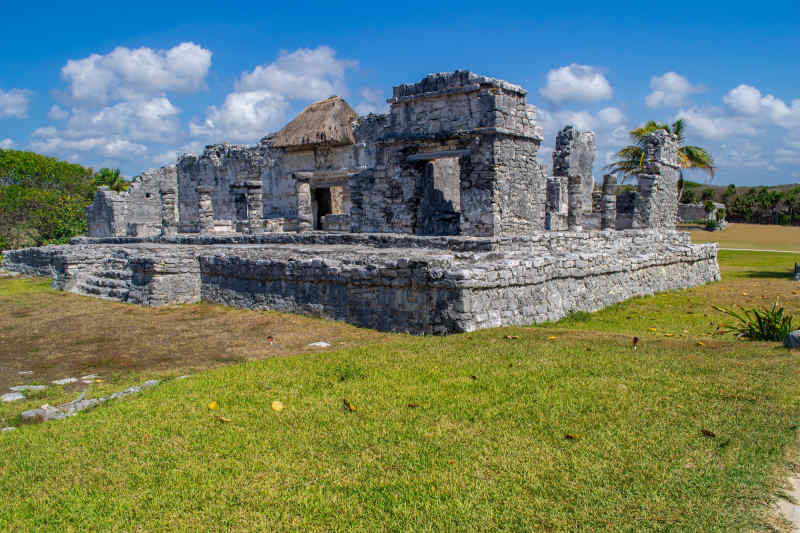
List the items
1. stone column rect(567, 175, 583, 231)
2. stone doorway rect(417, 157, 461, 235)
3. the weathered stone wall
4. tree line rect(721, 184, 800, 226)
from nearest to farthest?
stone doorway rect(417, 157, 461, 235)
stone column rect(567, 175, 583, 231)
the weathered stone wall
tree line rect(721, 184, 800, 226)

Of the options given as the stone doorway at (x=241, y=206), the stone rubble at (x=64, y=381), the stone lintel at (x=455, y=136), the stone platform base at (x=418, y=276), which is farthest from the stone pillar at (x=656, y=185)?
the stone rubble at (x=64, y=381)

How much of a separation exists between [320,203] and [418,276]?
1876 cm

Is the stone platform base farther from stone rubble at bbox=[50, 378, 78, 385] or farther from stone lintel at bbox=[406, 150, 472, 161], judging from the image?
stone rubble at bbox=[50, 378, 78, 385]

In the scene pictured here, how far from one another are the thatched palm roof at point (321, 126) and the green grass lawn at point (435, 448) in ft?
60.0

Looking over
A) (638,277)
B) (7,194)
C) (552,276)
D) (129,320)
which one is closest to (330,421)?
(552,276)

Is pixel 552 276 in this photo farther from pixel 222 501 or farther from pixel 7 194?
pixel 7 194

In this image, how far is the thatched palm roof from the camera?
22844 millimetres

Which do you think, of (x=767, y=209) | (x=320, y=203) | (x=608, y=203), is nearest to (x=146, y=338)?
(x=608, y=203)

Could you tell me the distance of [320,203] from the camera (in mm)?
25469

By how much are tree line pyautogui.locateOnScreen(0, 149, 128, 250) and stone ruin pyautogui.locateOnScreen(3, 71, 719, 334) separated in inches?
571

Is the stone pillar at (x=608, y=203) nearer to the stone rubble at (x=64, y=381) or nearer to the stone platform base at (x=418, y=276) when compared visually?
the stone platform base at (x=418, y=276)

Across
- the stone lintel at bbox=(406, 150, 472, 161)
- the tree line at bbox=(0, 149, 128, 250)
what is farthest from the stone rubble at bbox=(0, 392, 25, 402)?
the tree line at bbox=(0, 149, 128, 250)

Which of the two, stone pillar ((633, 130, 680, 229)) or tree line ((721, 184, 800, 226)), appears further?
tree line ((721, 184, 800, 226))

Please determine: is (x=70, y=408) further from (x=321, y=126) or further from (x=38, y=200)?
(x=38, y=200)
